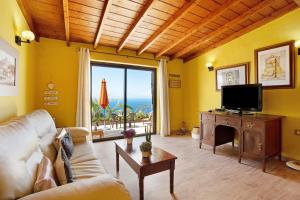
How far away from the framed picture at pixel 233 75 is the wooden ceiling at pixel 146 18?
671mm

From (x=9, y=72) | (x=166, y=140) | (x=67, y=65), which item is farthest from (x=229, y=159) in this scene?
(x=67, y=65)

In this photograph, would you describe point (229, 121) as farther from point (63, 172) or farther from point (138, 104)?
point (63, 172)

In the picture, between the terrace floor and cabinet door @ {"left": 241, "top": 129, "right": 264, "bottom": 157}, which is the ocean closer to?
the terrace floor

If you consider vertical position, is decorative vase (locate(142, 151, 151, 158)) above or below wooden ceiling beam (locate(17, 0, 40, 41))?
below

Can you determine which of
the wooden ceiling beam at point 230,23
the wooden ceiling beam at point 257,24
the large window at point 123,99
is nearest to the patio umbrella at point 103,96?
the large window at point 123,99

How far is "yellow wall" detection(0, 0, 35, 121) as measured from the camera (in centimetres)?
194

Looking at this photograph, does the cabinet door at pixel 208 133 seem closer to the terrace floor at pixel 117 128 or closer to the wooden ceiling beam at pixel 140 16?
the terrace floor at pixel 117 128

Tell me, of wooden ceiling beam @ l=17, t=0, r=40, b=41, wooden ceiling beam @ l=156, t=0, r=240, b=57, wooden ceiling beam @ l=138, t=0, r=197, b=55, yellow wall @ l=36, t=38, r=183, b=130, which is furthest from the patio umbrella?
wooden ceiling beam @ l=156, t=0, r=240, b=57

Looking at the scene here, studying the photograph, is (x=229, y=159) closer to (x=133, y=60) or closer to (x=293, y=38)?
(x=293, y=38)

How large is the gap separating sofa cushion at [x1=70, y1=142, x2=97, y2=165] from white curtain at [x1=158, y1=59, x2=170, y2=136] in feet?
8.78

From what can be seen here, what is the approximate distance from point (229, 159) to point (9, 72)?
3665 millimetres

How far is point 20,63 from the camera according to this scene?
2.50 metres

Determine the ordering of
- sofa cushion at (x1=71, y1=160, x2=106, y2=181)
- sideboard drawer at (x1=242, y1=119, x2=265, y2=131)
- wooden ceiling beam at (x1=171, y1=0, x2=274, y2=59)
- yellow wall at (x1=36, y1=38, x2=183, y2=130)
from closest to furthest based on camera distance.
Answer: sofa cushion at (x1=71, y1=160, x2=106, y2=181) → sideboard drawer at (x1=242, y1=119, x2=265, y2=131) → wooden ceiling beam at (x1=171, y1=0, x2=274, y2=59) → yellow wall at (x1=36, y1=38, x2=183, y2=130)

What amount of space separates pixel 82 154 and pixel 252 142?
2.65m
